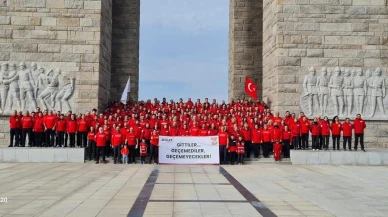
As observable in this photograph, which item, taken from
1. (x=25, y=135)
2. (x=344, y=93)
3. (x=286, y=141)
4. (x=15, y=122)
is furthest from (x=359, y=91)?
(x=15, y=122)

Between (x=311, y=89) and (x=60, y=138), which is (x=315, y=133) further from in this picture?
(x=60, y=138)

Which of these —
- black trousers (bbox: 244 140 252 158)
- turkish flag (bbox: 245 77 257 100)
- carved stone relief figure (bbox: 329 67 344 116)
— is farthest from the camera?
turkish flag (bbox: 245 77 257 100)

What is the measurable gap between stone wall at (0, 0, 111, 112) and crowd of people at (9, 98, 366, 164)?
5.18ft

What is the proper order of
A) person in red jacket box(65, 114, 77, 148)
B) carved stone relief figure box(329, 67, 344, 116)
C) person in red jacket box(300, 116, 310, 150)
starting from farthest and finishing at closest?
carved stone relief figure box(329, 67, 344, 116) < person in red jacket box(300, 116, 310, 150) < person in red jacket box(65, 114, 77, 148)

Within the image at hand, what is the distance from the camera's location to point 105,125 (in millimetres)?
14930

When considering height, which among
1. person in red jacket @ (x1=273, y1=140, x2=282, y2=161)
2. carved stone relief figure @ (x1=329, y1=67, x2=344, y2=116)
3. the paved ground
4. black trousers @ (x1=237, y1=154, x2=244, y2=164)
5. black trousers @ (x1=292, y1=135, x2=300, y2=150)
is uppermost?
carved stone relief figure @ (x1=329, y1=67, x2=344, y2=116)

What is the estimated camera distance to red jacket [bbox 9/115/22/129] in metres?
15.3

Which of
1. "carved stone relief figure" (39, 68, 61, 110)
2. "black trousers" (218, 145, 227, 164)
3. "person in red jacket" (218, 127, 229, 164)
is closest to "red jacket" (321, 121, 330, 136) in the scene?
"person in red jacket" (218, 127, 229, 164)

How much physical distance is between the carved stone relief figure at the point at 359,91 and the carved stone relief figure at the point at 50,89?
414 inches

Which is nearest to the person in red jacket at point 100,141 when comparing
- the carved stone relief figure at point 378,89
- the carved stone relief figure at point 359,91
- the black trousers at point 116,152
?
the black trousers at point 116,152

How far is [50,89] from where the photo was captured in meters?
16.9

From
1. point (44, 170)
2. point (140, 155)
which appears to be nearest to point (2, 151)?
point (44, 170)

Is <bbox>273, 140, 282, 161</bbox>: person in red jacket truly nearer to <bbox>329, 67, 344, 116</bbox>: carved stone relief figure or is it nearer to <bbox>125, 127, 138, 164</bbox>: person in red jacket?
<bbox>329, 67, 344, 116</bbox>: carved stone relief figure

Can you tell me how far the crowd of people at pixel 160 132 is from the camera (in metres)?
14.9
